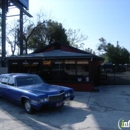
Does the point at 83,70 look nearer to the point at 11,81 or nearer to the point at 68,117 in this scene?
the point at 11,81

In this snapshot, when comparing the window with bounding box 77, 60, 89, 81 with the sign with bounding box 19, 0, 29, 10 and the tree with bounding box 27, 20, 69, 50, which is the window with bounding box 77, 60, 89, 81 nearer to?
the sign with bounding box 19, 0, 29, 10

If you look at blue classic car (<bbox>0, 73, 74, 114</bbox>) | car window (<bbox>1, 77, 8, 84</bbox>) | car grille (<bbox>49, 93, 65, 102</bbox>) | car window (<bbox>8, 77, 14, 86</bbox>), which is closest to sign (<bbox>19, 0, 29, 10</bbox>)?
car window (<bbox>1, 77, 8, 84</bbox>)

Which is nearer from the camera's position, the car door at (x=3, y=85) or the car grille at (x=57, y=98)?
the car grille at (x=57, y=98)

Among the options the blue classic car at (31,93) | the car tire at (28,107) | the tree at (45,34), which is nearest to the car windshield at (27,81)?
the blue classic car at (31,93)

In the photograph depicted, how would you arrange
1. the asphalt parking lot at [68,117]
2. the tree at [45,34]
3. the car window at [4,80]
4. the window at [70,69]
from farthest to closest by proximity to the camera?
the tree at [45,34], the window at [70,69], the car window at [4,80], the asphalt parking lot at [68,117]

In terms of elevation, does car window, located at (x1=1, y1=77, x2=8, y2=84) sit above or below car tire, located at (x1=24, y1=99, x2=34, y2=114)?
above

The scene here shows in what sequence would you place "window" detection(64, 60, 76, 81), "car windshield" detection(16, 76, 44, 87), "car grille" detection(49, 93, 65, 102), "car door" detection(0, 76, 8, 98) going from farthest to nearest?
1. "window" detection(64, 60, 76, 81)
2. "car door" detection(0, 76, 8, 98)
3. "car windshield" detection(16, 76, 44, 87)
4. "car grille" detection(49, 93, 65, 102)

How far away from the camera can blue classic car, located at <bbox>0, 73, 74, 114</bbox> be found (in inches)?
225

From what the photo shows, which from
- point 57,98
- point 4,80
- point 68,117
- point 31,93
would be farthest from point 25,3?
point 68,117

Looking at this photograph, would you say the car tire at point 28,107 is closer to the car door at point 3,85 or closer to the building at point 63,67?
the car door at point 3,85

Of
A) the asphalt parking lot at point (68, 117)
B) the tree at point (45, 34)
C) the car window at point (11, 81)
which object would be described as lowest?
the asphalt parking lot at point (68, 117)

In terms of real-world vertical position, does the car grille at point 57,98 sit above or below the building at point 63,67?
below

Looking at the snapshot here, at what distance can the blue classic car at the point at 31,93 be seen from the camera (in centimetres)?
571

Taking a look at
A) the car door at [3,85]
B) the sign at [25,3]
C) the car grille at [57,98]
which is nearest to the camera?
the car grille at [57,98]
